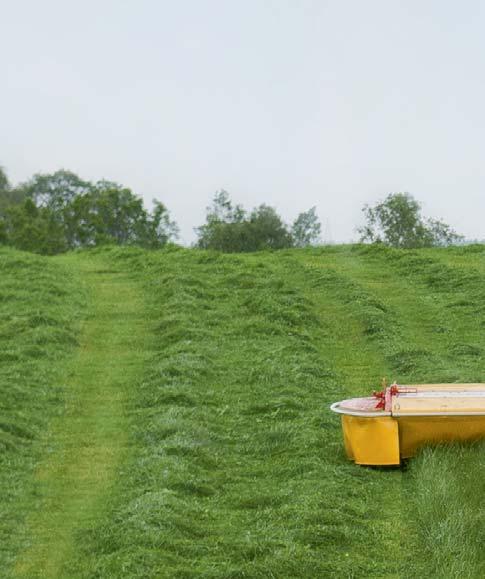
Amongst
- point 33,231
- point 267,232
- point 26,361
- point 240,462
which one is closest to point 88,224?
point 33,231

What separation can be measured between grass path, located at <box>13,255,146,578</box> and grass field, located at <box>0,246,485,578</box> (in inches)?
1.3

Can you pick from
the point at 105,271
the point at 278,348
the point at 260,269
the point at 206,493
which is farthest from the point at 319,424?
the point at 105,271

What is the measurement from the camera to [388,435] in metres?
12.5

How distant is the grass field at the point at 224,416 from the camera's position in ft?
33.0

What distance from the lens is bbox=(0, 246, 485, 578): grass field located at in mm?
10070

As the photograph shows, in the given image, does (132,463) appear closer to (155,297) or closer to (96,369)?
(96,369)

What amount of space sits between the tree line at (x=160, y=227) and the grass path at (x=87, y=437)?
2073 centimetres

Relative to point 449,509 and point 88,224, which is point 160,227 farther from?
point 449,509

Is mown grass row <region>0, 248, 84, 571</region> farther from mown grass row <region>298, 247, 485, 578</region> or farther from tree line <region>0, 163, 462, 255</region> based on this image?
tree line <region>0, 163, 462, 255</region>

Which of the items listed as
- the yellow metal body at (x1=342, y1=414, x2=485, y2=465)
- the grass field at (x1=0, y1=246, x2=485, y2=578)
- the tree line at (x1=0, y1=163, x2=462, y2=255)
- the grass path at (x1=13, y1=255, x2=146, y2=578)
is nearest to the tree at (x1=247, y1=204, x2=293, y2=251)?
the tree line at (x1=0, y1=163, x2=462, y2=255)

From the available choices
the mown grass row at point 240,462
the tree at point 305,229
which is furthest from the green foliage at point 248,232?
the mown grass row at point 240,462

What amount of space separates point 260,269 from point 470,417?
1289 cm

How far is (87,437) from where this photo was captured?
46.4 feet

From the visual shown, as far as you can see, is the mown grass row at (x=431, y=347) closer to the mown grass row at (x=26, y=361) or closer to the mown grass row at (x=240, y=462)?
the mown grass row at (x=240, y=462)
